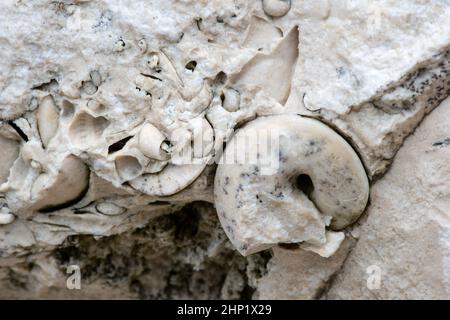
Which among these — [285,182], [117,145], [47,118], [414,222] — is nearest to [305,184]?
[285,182]

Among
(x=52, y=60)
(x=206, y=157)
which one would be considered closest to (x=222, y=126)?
(x=206, y=157)

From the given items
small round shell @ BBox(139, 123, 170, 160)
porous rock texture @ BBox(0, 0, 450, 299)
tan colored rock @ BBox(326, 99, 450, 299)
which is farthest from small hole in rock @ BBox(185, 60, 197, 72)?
tan colored rock @ BBox(326, 99, 450, 299)

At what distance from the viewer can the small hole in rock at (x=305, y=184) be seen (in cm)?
120

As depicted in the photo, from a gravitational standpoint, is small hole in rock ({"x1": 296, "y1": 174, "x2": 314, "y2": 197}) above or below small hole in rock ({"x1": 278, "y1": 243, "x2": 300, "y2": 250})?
above

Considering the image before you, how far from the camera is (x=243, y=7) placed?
3.84ft

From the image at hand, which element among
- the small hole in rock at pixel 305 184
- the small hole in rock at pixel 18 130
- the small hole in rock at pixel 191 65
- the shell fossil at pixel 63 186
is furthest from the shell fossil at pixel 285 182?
the small hole in rock at pixel 18 130

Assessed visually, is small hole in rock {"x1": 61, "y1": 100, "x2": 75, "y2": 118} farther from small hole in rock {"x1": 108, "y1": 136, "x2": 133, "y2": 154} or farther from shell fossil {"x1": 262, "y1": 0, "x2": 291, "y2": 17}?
shell fossil {"x1": 262, "y1": 0, "x2": 291, "y2": 17}

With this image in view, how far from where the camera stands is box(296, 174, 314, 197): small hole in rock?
1.20 metres

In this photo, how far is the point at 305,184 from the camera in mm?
1204

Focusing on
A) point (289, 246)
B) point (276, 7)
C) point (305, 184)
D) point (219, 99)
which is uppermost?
point (276, 7)

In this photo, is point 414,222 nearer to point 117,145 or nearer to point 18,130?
point 117,145

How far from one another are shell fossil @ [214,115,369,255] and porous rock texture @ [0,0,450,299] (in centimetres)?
3

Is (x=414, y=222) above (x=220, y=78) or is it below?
below

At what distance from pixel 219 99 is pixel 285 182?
0.53 ft
